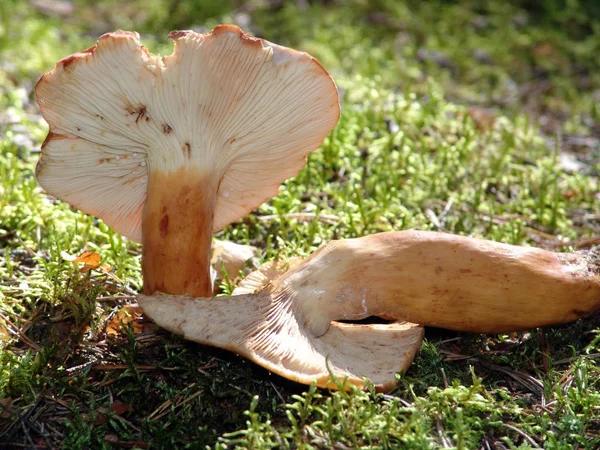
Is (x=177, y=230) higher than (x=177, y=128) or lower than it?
lower

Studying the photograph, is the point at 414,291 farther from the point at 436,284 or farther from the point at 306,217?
the point at 306,217

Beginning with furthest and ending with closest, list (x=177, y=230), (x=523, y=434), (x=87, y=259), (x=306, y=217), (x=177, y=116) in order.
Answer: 1. (x=306, y=217)
2. (x=87, y=259)
3. (x=177, y=230)
4. (x=177, y=116)
5. (x=523, y=434)

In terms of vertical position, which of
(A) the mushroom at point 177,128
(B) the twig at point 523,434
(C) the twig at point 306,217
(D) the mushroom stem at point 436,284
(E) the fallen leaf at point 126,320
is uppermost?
(A) the mushroom at point 177,128

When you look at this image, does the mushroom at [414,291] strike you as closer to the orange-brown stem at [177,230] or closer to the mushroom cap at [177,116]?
the orange-brown stem at [177,230]

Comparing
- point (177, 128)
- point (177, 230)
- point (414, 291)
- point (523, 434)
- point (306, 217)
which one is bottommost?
point (523, 434)

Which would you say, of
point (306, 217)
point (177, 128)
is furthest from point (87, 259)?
point (306, 217)

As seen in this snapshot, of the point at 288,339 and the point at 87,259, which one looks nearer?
the point at 288,339

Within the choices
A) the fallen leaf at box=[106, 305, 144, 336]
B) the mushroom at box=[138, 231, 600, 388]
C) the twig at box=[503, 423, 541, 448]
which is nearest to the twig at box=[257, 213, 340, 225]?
the mushroom at box=[138, 231, 600, 388]

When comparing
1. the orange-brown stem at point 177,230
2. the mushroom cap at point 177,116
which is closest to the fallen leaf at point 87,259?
the mushroom cap at point 177,116
